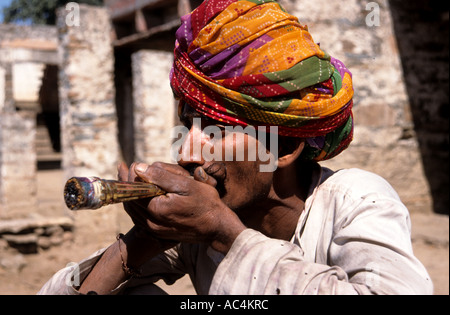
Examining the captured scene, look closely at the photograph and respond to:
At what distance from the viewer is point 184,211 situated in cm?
131

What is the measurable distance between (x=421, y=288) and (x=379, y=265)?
0.46 feet

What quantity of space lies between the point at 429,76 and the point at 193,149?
4618 millimetres

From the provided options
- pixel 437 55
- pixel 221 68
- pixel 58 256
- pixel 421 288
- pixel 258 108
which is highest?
pixel 437 55

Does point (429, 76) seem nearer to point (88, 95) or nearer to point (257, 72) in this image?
point (257, 72)

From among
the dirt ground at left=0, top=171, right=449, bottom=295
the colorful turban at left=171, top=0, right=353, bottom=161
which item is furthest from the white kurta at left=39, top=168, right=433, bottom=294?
the dirt ground at left=0, top=171, right=449, bottom=295

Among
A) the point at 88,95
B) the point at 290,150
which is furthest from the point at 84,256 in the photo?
the point at 290,150

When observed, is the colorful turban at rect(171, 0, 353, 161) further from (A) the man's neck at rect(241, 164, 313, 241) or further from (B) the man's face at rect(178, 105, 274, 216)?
(A) the man's neck at rect(241, 164, 313, 241)

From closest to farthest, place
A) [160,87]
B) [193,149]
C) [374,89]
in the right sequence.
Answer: [193,149] → [374,89] → [160,87]

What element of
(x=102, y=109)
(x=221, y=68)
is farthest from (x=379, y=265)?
(x=102, y=109)

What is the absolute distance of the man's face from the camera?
156 cm

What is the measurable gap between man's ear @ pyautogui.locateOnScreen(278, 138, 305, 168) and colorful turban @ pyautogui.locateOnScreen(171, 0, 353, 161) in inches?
1.8

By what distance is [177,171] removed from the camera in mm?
1456

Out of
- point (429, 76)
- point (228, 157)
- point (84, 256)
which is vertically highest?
point (429, 76)

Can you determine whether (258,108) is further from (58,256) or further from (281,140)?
(58,256)
